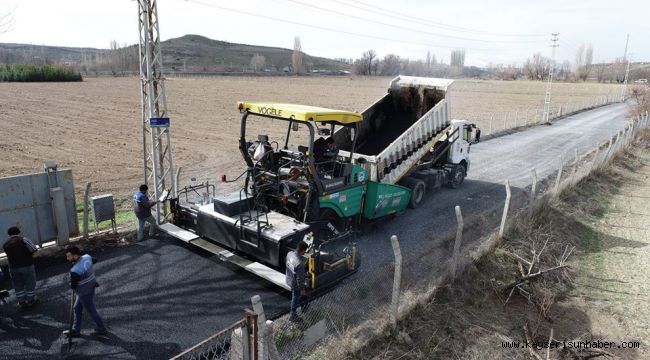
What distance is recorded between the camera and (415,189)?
12430mm

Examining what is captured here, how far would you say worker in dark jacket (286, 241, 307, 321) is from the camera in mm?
6520

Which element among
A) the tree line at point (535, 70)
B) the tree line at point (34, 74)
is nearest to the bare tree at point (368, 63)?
the tree line at point (535, 70)

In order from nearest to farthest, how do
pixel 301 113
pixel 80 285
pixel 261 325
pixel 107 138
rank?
pixel 261 325 < pixel 80 285 < pixel 301 113 < pixel 107 138

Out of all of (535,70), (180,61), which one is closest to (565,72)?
(535,70)

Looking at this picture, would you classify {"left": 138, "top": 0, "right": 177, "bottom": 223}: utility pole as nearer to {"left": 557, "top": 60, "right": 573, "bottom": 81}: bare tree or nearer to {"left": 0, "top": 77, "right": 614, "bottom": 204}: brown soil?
{"left": 0, "top": 77, "right": 614, "bottom": 204}: brown soil

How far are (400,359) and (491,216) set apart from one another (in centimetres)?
641

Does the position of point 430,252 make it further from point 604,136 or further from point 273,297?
point 604,136

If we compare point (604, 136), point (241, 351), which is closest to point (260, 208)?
point (241, 351)

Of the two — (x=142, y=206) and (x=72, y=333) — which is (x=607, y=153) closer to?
(x=142, y=206)

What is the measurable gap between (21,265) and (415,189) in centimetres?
908

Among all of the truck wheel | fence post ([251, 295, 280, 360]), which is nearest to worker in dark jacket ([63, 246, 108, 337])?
fence post ([251, 295, 280, 360])

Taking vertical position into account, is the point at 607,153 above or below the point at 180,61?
below

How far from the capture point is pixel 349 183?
980 centimetres

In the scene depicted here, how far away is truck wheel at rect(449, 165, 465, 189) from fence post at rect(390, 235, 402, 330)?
8.55 meters
